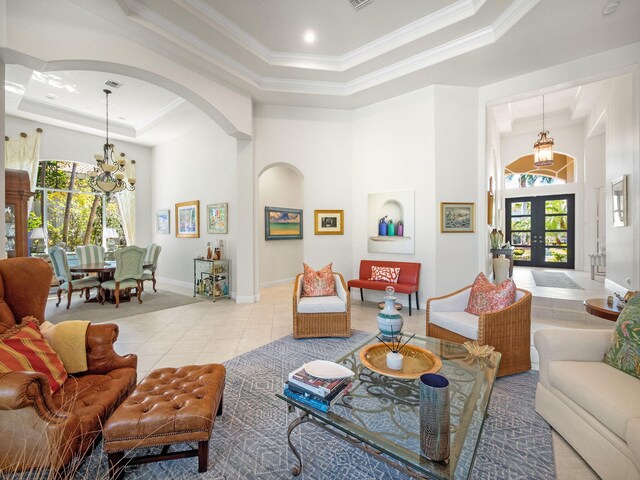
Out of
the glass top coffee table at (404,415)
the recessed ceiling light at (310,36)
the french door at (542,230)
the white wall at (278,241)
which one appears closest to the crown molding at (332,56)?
the recessed ceiling light at (310,36)

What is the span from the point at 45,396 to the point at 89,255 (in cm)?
560

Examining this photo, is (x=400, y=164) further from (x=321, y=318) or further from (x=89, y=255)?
(x=89, y=255)

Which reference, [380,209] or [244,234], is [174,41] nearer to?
[244,234]

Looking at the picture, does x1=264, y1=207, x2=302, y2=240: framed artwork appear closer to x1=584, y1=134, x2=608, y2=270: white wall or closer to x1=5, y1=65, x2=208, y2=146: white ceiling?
x1=5, y1=65, x2=208, y2=146: white ceiling

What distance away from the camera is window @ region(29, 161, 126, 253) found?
651cm

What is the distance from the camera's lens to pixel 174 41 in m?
3.57

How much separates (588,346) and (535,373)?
36.2 inches

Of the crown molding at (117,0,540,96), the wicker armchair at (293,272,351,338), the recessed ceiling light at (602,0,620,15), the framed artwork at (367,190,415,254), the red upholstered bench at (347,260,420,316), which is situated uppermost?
the crown molding at (117,0,540,96)

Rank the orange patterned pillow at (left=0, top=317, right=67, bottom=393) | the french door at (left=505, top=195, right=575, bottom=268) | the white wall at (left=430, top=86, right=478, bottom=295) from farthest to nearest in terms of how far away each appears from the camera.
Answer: the french door at (left=505, top=195, right=575, bottom=268) < the white wall at (left=430, top=86, right=478, bottom=295) < the orange patterned pillow at (left=0, top=317, right=67, bottom=393)

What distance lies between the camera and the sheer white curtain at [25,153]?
18.9 feet

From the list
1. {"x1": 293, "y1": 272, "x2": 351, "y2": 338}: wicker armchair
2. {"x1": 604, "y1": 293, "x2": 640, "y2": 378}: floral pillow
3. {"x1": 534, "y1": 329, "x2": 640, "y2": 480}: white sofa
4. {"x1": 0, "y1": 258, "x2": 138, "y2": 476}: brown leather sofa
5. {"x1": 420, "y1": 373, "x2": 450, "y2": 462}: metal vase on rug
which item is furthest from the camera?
{"x1": 293, "y1": 272, "x2": 351, "y2": 338}: wicker armchair

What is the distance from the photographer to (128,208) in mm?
7504

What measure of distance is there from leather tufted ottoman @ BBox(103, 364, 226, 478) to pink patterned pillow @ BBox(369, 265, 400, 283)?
143 inches

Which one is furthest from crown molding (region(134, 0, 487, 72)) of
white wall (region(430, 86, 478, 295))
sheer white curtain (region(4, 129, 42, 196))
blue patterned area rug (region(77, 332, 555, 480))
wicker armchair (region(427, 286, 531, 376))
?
sheer white curtain (region(4, 129, 42, 196))
